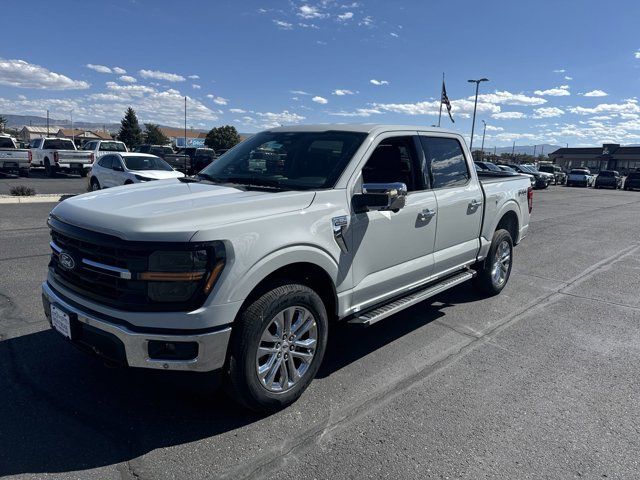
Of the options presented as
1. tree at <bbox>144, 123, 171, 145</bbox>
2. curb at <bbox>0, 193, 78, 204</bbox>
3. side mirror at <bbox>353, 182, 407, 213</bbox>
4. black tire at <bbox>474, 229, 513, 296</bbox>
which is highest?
tree at <bbox>144, 123, 171, 145</bbox>

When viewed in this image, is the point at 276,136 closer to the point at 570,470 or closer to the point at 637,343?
the point at 570,470

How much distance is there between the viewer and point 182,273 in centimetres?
266

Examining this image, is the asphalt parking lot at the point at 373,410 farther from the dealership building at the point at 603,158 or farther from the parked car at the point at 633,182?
the dealership building at the point at 603,158

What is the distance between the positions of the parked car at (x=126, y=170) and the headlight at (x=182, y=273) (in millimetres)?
11690

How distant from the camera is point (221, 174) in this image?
13.9 feet

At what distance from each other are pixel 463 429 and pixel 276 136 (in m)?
2.96

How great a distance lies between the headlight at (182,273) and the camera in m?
2.67

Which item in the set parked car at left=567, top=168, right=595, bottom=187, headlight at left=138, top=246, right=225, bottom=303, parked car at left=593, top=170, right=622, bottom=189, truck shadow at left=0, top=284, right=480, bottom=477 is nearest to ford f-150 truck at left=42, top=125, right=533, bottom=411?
headlight at left=138, top=246, right=225, bottom=303

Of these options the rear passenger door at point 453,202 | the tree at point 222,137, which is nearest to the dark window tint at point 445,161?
the rear passenger door at point 453,202

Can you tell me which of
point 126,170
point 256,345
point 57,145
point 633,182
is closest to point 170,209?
point 256,345

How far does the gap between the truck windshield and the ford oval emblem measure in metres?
24.3

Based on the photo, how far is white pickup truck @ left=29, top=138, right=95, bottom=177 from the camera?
22672 mm

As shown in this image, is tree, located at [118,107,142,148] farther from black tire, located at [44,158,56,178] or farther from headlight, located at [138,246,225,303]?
headlight, located at [138,246,225,303]

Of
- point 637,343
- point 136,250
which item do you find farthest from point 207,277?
point 637,343
